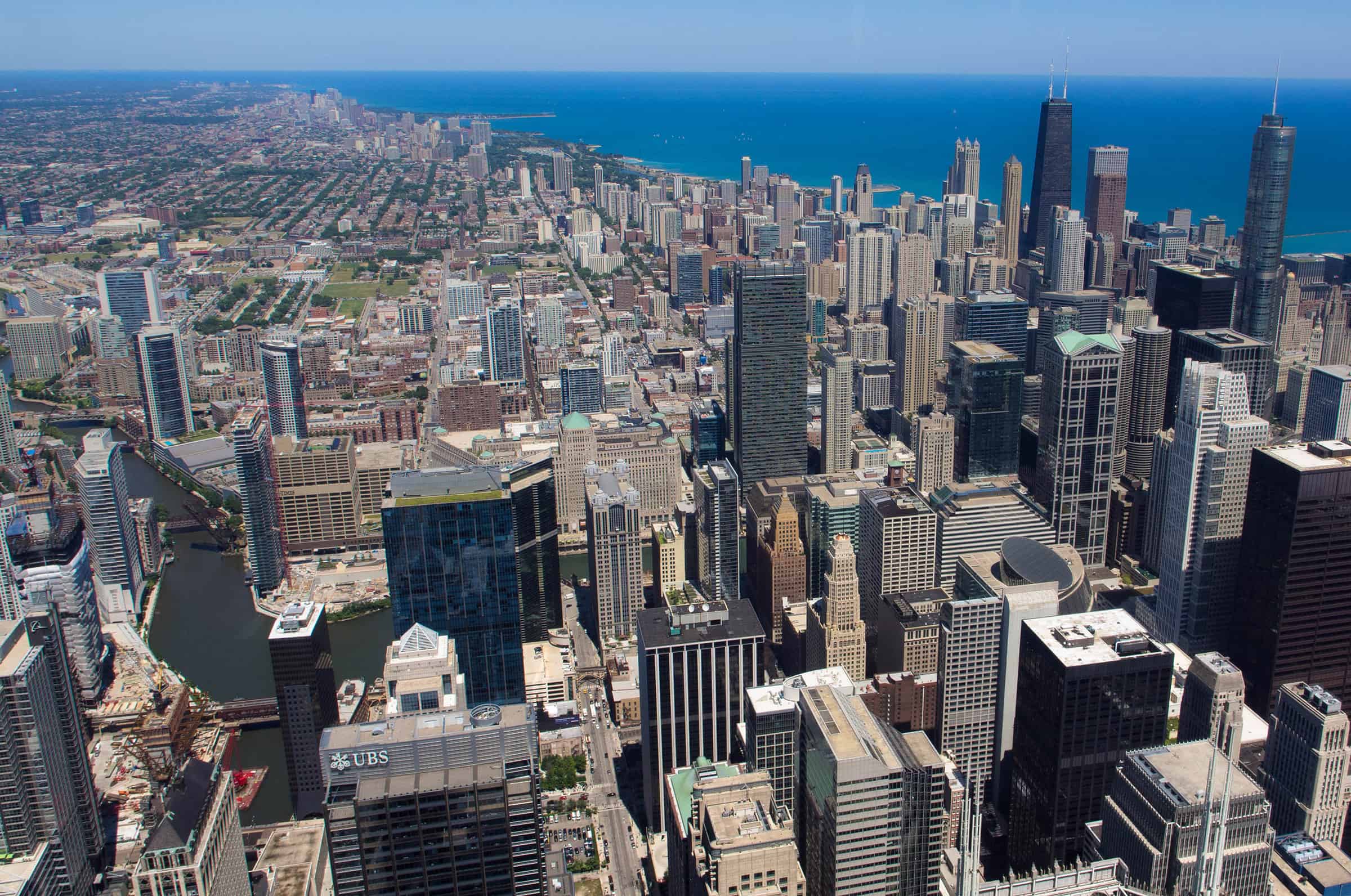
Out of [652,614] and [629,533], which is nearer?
[652,614]

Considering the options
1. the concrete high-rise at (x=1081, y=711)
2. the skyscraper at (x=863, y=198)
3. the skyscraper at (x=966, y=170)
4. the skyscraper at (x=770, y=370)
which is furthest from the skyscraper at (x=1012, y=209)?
the concrete high-rise at (x=1081, y=711)

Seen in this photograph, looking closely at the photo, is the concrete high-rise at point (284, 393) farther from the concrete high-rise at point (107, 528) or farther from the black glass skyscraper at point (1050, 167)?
the black glass skyscraper at point (1050, 167)

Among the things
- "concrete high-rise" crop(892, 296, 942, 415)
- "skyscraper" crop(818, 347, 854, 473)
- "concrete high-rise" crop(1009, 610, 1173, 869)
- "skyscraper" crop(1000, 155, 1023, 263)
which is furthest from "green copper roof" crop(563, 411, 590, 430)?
"skyscraper" crop(1000, 155, 1023, 263)

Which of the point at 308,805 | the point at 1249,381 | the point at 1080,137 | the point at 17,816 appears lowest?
the point at 308,805

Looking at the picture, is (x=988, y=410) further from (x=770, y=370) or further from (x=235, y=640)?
(x=235, y=640)

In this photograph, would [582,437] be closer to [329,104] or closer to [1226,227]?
[1226,227]

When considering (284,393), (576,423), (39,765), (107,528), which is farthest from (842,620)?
(284,393)

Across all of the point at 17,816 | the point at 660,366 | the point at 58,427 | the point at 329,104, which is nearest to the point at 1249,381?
the point at 660,366
